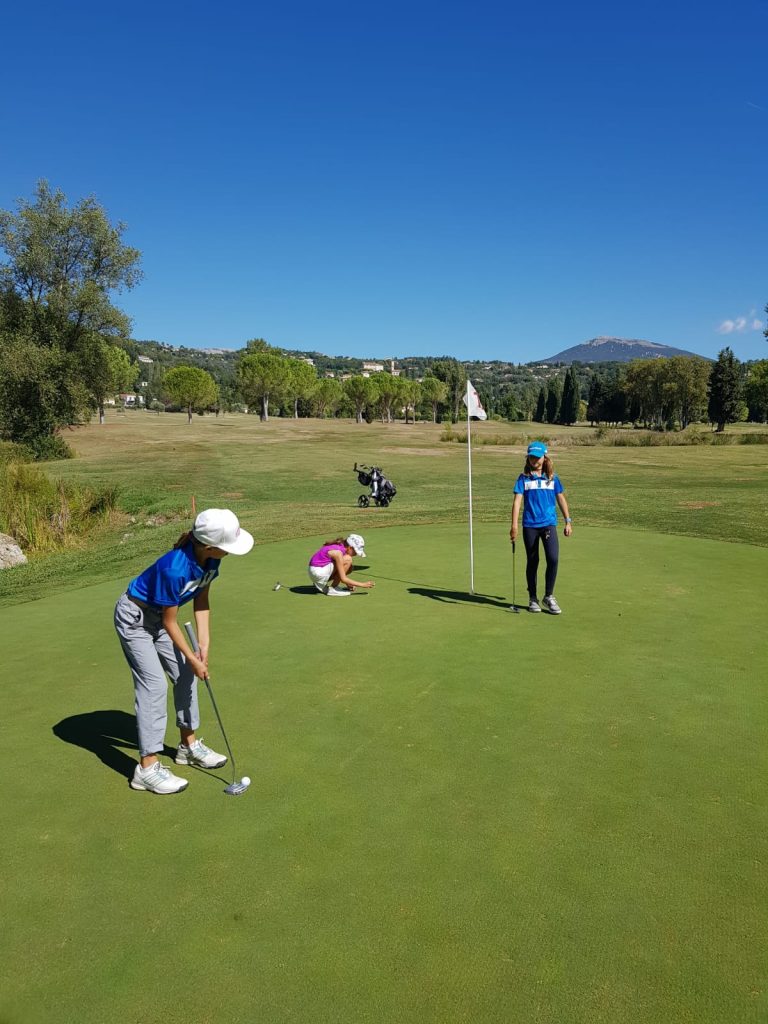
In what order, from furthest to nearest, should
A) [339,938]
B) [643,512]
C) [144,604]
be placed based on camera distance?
[643,512] < [144,604] < [339,938]

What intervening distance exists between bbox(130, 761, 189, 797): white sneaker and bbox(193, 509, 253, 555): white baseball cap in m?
1.59

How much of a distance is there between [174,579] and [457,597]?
5.35m

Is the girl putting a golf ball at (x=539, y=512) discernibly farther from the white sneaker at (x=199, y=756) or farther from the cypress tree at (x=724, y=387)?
the cypress tree at (x=724, y=387)

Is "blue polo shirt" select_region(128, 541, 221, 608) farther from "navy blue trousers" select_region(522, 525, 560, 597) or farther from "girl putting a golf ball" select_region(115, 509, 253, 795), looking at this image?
"navy blue trousers" select_region(522, 525, 560, 597)

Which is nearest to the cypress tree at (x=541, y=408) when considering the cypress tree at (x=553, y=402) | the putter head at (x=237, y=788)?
the cypress tree at (x=553, y=402)

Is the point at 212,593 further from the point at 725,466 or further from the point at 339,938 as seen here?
the point at 725,466

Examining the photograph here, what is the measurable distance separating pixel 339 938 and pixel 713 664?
15.9 feet

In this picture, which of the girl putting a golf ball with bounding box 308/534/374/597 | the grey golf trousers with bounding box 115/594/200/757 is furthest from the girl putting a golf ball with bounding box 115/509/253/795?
the girl putting a golf ball with bounding box 308/534/374/597

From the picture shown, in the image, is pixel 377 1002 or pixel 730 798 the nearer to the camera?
pixel 377 1002

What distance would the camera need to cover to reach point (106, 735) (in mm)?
5430

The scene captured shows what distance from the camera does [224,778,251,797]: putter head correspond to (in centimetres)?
448

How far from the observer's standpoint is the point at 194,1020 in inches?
110

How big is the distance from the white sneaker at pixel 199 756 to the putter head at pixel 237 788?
36cm

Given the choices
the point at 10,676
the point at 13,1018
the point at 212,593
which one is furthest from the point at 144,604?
the point at 212,593
